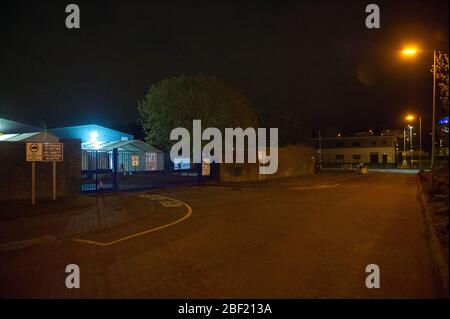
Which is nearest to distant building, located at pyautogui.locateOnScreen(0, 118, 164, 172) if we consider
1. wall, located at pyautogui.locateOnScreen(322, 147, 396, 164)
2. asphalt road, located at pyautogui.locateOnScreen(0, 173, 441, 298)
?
asphalt road, located at pyautogui.locateOnScreen(0, 173, 441, 298)

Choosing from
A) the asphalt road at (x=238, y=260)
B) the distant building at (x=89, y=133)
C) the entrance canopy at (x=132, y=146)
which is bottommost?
the asphalt road at (x=238, y=260)

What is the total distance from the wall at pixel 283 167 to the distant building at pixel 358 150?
40040mm

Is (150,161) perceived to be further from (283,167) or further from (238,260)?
(238,260)

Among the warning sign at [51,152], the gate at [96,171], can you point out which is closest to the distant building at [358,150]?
the gate at [96,171]

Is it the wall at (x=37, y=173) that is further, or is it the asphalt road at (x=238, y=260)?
the wall at (x=37, y=173)

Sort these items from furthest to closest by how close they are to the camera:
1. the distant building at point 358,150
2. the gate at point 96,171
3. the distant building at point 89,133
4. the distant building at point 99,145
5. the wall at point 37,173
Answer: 1. the distant building at point 358,150
2. the distant building at point 89,133
3. the distant building at point 99,145
4. the gate at point 96,171
5. the wall at point 37,173

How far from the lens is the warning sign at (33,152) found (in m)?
12.7

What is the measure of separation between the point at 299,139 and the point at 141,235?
167ft

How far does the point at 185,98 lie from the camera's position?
29.4 meters

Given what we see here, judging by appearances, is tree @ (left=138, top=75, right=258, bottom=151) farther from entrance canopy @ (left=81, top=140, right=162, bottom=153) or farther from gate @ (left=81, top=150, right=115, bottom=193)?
gate @ (left=81, top=150, right=115, bottom=193)

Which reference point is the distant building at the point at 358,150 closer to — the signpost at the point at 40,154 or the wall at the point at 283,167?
the wall at the point at 283,167

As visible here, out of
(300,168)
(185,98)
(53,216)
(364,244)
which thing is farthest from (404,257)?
(300,168)

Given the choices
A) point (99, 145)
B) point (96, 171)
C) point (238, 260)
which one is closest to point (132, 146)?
point (99, 145)
